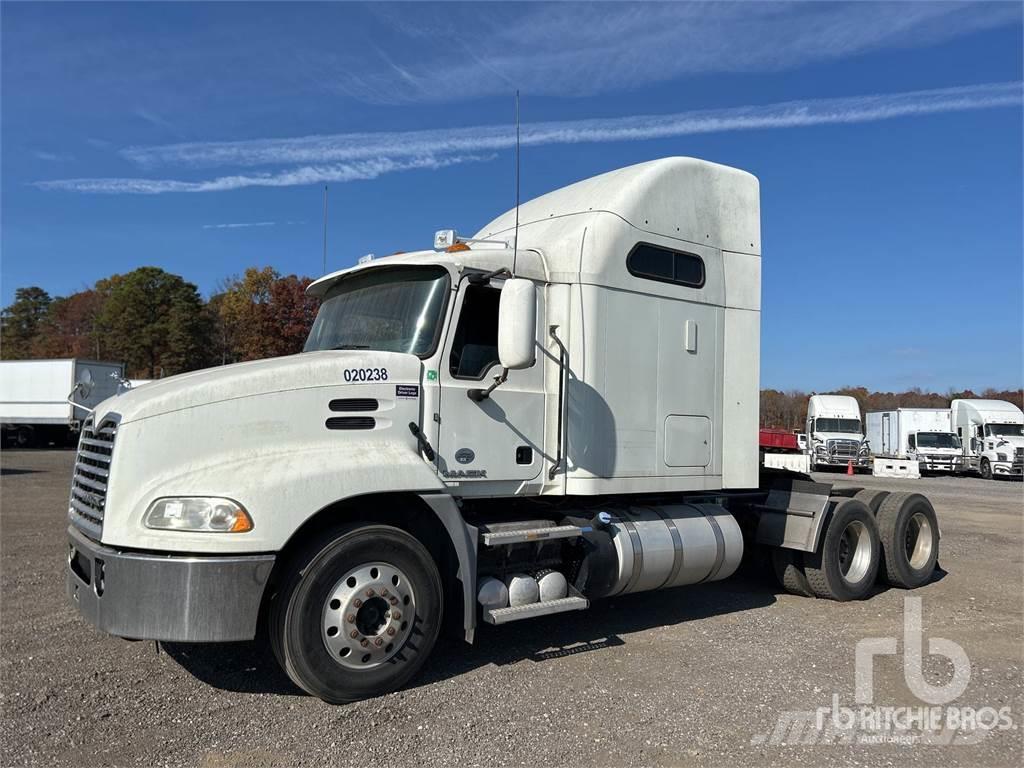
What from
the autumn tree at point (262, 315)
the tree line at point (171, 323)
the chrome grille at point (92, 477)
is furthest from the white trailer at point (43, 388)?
the chrome grille at point (92, 477)

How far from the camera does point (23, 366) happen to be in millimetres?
32719

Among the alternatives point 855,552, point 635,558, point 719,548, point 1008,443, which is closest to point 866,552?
point 855,552

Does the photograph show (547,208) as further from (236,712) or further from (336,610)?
(236,712)

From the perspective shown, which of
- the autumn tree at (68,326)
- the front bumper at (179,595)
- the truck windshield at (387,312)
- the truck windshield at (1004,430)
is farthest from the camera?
the autumn tree at (68,326)

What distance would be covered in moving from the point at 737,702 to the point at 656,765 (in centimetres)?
114

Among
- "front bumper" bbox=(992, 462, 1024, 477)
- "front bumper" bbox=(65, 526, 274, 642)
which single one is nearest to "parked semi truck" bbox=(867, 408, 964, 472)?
"front bumper" bbox=(992, 462, 1024, 477)

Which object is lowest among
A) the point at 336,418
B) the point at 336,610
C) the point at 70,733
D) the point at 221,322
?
the point at 70,733

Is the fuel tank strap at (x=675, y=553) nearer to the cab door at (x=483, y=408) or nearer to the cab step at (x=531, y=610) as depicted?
the cab step at (x=531, y=610)

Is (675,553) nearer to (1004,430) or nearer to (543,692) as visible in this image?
(543,692)

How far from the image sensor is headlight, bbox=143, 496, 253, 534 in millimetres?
4484

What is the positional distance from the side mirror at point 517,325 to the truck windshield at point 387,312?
548mm

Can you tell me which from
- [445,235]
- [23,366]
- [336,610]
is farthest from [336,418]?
[23,366]

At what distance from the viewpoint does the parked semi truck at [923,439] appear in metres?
33.0

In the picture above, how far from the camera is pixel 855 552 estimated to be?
827 cm
